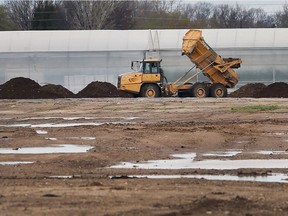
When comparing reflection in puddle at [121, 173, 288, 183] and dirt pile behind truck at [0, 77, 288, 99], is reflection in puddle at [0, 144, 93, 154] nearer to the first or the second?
reflection in puddle at [121, 173, 288, 183]

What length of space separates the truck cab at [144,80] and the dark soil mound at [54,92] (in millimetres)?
5771

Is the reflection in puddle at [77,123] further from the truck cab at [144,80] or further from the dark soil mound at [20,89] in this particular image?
the dark soil mound at [20,89]

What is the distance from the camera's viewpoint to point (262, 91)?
4950 cm

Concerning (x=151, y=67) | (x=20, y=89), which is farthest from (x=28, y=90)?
(x=151, y=67)

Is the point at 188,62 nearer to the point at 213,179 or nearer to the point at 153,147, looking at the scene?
the point at 153,147

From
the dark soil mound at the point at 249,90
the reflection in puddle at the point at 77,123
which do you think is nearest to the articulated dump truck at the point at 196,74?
the dark soil mound at the point at 249,90

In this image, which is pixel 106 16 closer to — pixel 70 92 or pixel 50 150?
pixel 70 92

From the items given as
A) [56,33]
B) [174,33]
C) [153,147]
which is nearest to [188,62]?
[174,33]

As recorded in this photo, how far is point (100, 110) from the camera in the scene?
32.2m

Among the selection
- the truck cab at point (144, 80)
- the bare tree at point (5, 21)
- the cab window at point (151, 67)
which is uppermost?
the bare tree at point (5, 21)

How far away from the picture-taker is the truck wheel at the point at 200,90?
149 feet

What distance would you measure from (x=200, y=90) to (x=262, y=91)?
5.75 meters

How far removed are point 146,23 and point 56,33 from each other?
47152 mm

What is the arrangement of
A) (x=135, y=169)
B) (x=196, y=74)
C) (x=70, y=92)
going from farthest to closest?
1. (x=70, y=92)
2. (x=196, y=74)
3. (x=135, y=169)
